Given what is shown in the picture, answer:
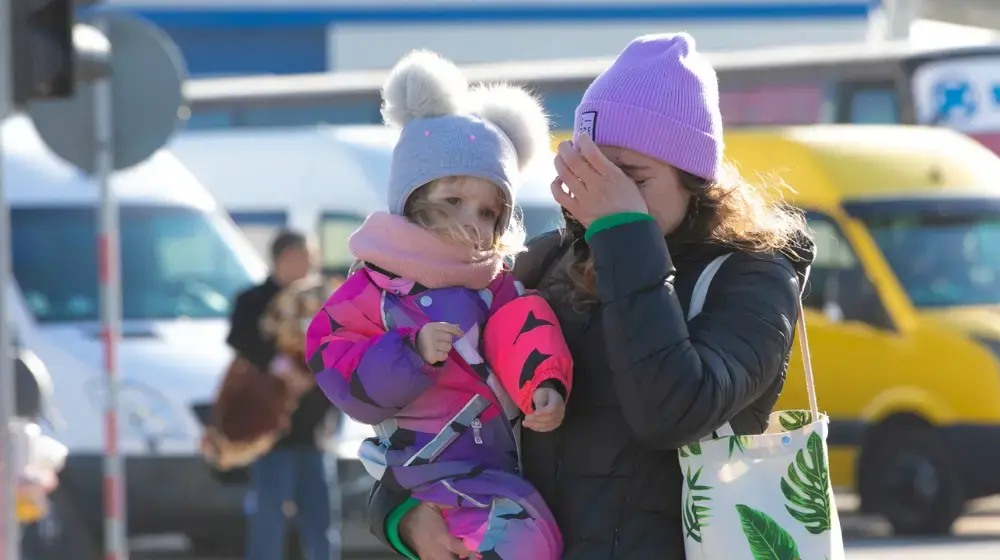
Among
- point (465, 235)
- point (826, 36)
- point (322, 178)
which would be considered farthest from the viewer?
point (826, 36)

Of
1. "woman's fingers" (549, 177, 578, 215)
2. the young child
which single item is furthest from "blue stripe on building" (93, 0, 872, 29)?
"woman's fingers" (549, 177, 578, 215)

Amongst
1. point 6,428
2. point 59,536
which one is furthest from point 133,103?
point 59,536

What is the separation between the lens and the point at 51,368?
10.3 m

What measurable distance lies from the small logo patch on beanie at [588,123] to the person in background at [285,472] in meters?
5.39

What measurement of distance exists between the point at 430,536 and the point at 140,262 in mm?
9028

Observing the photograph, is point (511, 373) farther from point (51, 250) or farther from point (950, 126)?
point (950, 126)

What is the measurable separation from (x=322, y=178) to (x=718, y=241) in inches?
425

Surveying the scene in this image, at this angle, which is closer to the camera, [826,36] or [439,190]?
[439,190]

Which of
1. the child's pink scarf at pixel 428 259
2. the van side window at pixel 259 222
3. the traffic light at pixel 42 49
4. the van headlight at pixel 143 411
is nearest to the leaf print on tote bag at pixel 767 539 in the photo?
the child's pink scarf at pixel 428 259

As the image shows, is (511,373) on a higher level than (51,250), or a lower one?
lower

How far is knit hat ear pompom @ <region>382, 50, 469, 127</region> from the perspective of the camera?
288 centimetres

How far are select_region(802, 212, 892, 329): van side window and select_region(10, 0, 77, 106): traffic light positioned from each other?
7.53 metres

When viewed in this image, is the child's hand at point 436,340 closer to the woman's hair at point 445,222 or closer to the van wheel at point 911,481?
the woman's hair at point 445,222

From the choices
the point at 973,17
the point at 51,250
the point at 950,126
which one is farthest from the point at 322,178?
the point at 973,17
